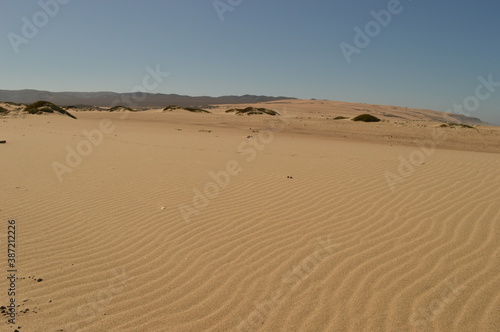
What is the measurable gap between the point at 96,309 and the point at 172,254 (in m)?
1.04

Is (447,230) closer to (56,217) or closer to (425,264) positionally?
(425,264)

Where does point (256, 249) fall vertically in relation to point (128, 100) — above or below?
below

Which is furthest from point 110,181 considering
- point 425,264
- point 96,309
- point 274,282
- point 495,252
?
point 495,252

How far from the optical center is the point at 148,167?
8391 mm

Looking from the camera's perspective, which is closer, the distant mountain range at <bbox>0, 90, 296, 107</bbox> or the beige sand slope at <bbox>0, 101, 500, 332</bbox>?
the beige sand slope at <bbox>0, 101, 500, 332</bbox>

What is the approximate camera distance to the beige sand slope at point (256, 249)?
275 centimetres

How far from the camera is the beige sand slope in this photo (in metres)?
2.75

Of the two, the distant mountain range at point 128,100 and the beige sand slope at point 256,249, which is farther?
the distant mountain range at point 128,100

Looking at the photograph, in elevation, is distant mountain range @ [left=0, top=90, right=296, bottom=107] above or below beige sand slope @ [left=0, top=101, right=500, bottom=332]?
above

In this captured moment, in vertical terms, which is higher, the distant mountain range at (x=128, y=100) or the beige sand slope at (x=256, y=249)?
the distant mountain range at (x=128, y=100)

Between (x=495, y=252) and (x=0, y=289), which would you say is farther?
(x=495, y=252)

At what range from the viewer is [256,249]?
12.6ft

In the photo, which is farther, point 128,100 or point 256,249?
point 128,100

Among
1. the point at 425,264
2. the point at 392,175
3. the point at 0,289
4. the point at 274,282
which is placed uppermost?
the point at 392,175
